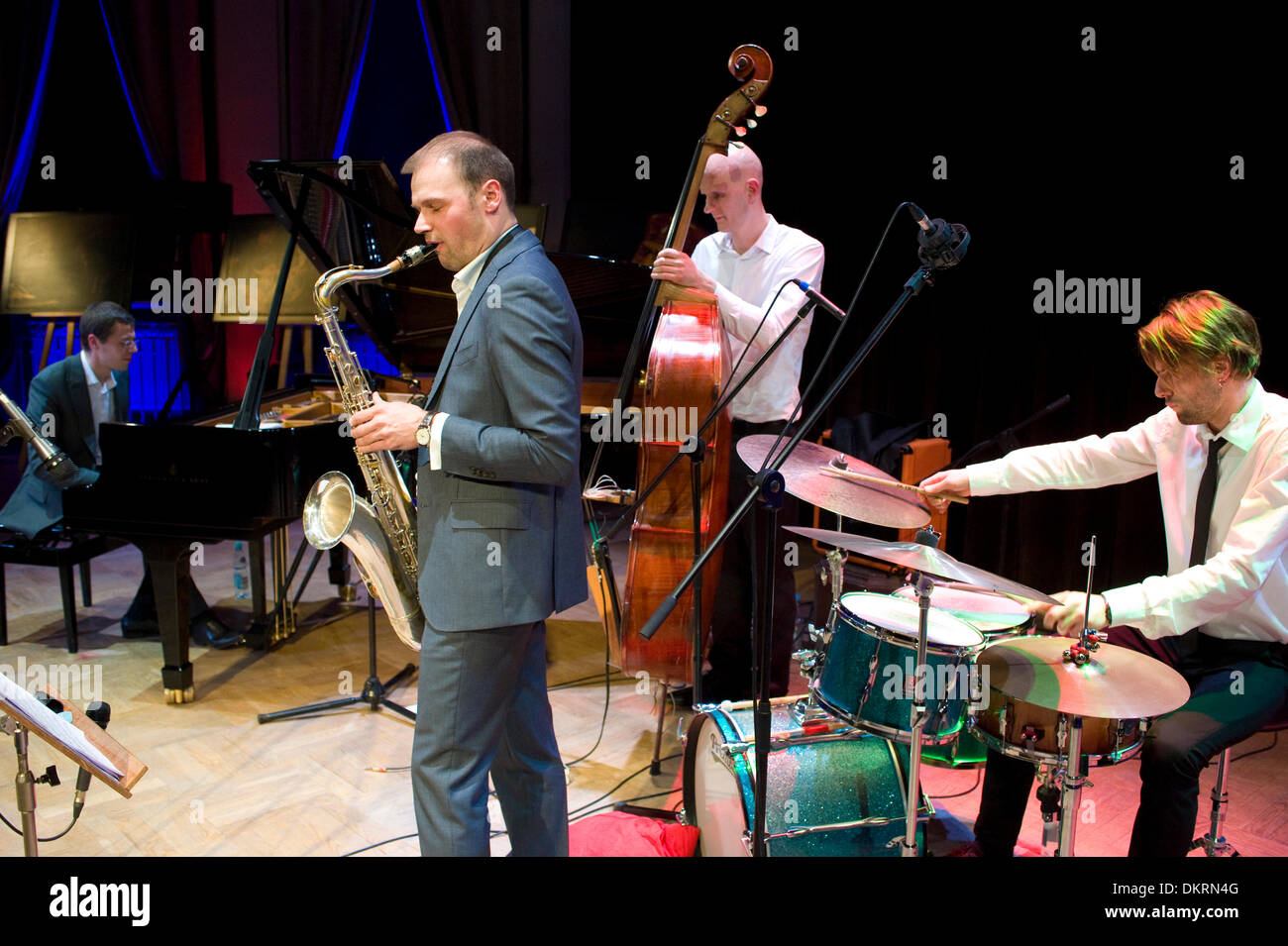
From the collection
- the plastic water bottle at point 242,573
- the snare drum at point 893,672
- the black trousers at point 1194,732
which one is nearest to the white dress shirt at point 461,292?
the snare drum at point 893,672

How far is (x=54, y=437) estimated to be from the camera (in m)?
4.43

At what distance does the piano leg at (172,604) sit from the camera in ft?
12.5

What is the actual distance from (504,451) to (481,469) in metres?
0.07

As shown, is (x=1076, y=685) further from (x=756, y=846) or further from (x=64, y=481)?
(x=64, y=481)

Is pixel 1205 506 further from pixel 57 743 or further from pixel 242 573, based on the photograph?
pixel 242 573

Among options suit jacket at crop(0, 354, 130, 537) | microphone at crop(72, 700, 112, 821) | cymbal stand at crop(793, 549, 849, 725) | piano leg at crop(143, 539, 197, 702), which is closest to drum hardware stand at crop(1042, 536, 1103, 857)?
cymbal stand at crop(793, 549, 849, 725)

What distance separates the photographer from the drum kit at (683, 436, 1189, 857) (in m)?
2.21

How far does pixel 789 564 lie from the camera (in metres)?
3.75

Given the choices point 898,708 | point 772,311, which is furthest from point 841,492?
point 772,311

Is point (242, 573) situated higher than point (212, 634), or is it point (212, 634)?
point (242, 573)

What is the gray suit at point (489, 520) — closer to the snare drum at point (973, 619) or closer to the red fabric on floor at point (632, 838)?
the red fabric on floor at point (632, 838)
